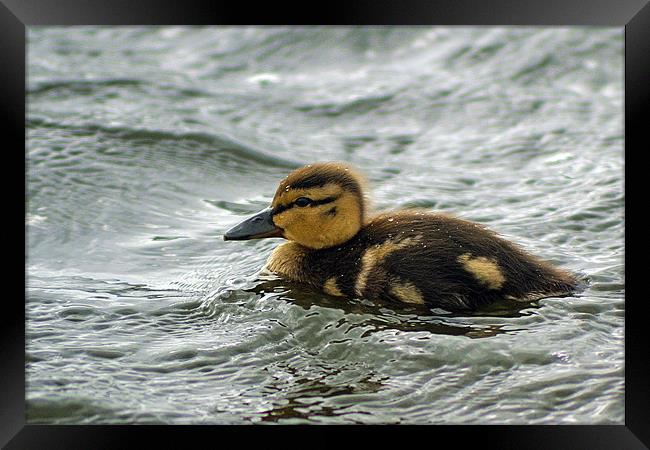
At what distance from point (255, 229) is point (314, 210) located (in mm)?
298

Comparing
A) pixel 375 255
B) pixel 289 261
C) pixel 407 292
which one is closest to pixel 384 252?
pixel 375 255

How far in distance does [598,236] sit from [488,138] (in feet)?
6.07

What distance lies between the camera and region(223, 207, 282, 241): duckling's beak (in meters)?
4.66

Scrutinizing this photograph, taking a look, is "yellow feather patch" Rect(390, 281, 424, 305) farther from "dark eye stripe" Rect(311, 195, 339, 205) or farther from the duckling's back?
"dark eye stripe" Rect(311, 195, 339, 205)

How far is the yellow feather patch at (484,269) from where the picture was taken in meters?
4.24

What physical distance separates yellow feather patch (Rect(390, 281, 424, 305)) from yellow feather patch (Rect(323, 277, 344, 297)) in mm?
299

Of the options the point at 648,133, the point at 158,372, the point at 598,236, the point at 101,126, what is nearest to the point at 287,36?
the point at 101,126

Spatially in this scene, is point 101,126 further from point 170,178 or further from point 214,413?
point 214,413

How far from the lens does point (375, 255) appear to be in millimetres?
4438

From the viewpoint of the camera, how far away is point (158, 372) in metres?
3.75

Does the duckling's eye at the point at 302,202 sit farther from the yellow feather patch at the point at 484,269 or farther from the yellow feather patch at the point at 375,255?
the yellow feather patch at the point at 484,269

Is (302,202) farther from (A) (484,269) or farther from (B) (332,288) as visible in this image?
(A) (484,269)
